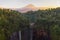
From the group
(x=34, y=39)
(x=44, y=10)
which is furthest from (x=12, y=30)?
(x=44, y=10)

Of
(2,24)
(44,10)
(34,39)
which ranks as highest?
(44,10)

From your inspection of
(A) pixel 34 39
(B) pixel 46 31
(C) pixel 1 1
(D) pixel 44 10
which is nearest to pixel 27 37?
(A) pixel 34 39

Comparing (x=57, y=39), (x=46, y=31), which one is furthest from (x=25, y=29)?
(x=57, y=39)

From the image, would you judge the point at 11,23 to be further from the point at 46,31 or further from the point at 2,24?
the point at 46,31

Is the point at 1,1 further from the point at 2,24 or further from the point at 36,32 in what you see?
the point at 36,32

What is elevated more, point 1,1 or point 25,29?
point 1,1

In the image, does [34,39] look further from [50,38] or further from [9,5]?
[9,5]

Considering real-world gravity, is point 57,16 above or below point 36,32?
above
